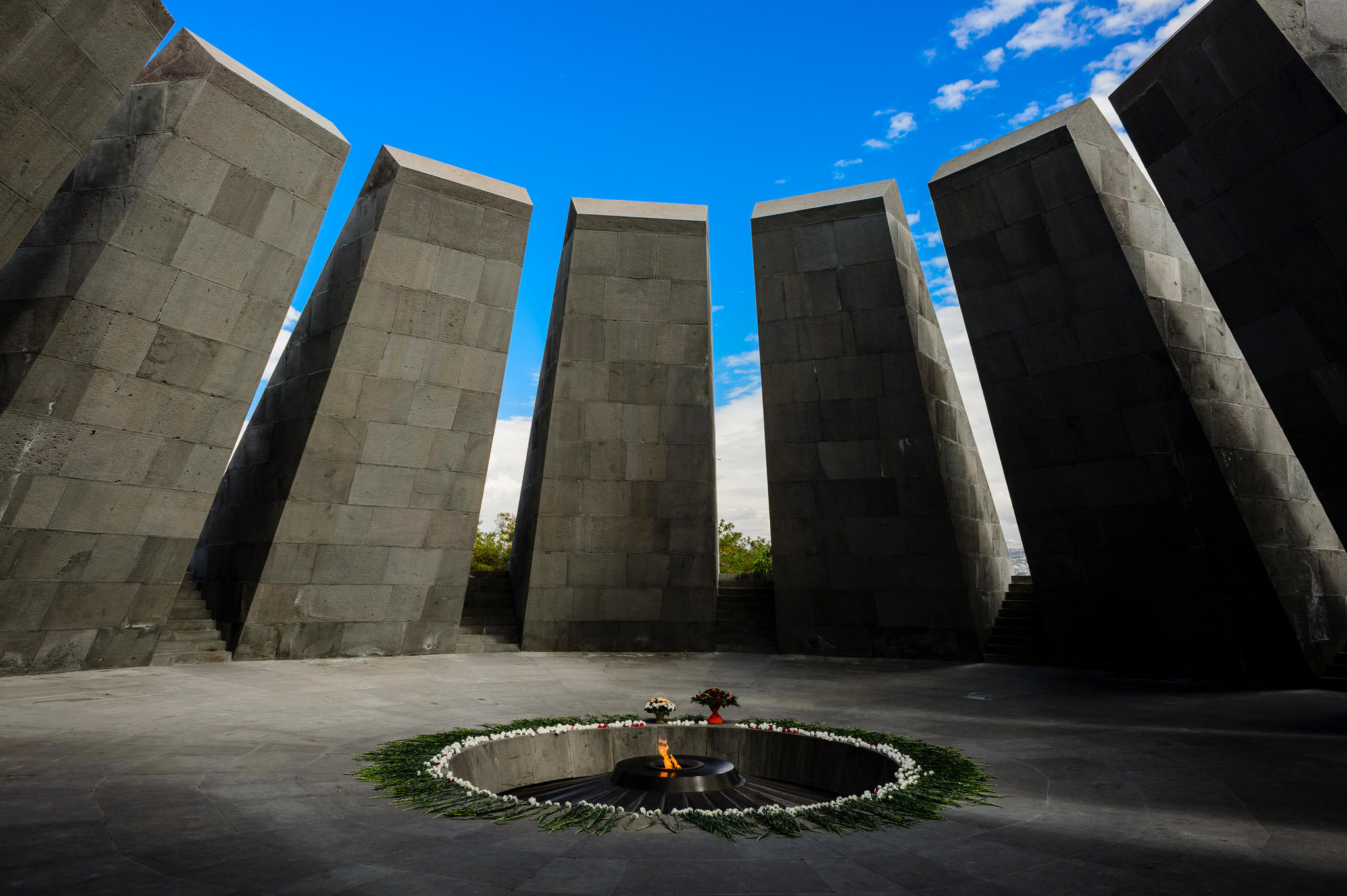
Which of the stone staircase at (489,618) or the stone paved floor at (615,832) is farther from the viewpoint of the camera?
the stone staircase at (489,618)

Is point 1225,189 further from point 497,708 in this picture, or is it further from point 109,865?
point 109,865

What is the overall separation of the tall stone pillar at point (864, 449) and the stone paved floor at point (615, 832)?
16.7ft

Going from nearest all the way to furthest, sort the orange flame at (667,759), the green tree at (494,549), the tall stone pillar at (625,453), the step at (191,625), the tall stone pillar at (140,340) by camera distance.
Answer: the orange flame at (667,759), the tall stone pillar at (140,340), the step at (191,625), the tall stone pillar at (625,453), the green tree at (494,549)

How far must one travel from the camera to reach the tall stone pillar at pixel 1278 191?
29.6ft

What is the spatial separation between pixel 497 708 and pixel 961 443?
1207 cm

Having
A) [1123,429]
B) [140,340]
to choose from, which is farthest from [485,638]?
[1123,429]

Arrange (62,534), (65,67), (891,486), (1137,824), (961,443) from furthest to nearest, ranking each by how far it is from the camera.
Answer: (961,443)
(891,486)
(62,534)
(65,67)
(1137,824)

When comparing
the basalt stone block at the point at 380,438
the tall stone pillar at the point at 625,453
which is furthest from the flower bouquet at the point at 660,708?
the basalt stone block at the point at 380,438

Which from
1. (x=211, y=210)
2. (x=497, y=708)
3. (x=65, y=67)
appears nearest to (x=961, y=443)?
(x=497, y=708)

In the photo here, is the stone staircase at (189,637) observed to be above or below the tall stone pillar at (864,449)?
below

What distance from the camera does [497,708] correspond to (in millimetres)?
9836

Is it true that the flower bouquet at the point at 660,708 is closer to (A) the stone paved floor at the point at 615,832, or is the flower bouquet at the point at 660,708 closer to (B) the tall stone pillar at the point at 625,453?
(A) the stone paved floor at the point at 615,832

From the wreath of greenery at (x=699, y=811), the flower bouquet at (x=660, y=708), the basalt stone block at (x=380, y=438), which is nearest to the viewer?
the wreath of greenery at (x=699, y=811)

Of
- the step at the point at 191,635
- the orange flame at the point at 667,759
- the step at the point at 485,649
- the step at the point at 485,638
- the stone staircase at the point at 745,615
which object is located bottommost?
the orange flame at the point at 667,759
